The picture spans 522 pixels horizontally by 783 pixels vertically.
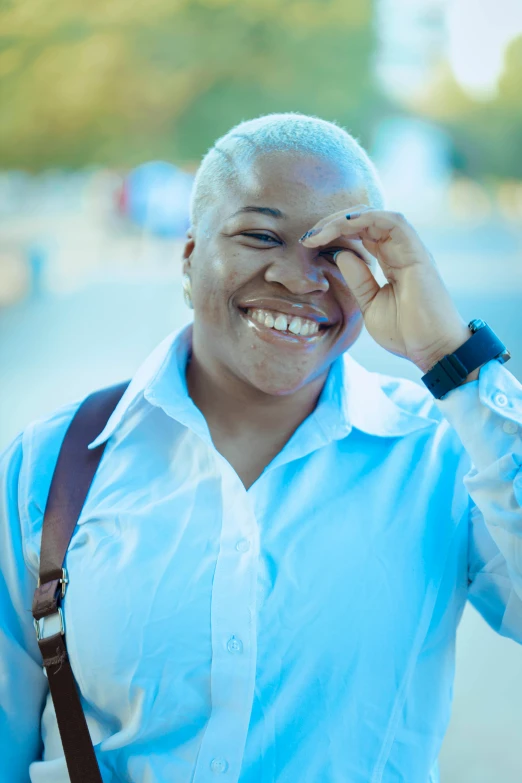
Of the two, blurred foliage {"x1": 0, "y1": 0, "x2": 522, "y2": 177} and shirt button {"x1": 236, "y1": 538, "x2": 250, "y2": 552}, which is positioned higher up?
blurred foliage {"x1": 0, "y1": 0, "x2": 522, "y2": 177}

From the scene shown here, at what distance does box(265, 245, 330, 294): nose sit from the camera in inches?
46.7

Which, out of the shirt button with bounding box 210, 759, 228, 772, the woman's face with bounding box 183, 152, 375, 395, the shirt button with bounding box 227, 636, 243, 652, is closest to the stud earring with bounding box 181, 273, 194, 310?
the woman's face with bounding box 183, 152, 375, 395

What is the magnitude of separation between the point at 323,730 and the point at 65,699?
403mm

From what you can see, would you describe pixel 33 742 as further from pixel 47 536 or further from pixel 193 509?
pixel 193 509

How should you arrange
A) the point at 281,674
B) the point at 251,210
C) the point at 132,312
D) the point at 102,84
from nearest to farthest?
the point at 281,674
the point at 251,210
the point at 132,312
the point at 102,84

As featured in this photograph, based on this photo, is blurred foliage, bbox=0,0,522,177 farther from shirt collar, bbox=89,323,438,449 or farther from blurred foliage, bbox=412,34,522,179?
shirt collar, bbox=89,323,438,449

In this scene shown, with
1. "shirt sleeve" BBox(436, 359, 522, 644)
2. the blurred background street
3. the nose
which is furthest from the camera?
the blurred background street

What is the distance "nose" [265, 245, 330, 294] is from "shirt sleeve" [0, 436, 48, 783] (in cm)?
58

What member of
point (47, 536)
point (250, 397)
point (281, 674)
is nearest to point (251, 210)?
point (250, 397)

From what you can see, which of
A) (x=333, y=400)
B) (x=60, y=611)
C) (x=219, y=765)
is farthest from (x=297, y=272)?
(x=219, y=765)

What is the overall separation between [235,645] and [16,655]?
0.40 meters

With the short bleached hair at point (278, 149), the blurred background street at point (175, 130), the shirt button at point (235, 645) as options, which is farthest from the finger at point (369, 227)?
the blurred background street at point (175, 130)

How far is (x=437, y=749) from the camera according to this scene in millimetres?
1196

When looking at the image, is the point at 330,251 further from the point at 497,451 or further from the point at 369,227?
the point at 497,451
